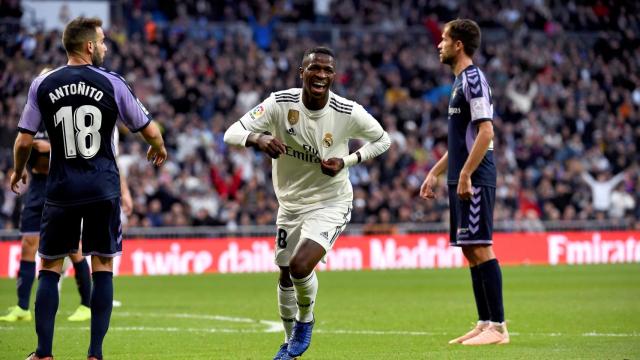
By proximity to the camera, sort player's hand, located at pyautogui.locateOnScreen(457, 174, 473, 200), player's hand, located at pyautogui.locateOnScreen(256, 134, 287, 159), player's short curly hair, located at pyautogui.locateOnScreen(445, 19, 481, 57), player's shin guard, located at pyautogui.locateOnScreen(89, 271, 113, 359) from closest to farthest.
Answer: player's shin guard, located at pyautogui.locateOnScreen(89, 271, 113, 359)
player's hand, located at pyautogui.locateOnScreen(256, 134, 287, 159)
player's hand, located at pyautogui.locateOnScreen(457, 174, 473, 200)
player's short curly hair, located at pyautogui.locateOnScreen(445, 19, 481, 57)

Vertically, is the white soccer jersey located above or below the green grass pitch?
above

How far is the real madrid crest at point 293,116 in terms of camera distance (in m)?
8.99

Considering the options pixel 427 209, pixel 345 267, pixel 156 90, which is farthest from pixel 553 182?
pixel 156 90

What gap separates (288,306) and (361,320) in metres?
4.06

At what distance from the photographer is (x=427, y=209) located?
27969mm

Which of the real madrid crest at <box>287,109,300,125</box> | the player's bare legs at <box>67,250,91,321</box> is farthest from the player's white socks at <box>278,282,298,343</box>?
the player's bare legs at <box>67,250,91,321</box>

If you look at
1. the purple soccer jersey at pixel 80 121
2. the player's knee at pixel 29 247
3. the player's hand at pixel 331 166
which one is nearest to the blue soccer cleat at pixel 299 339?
the player's hand at pixel 331 166

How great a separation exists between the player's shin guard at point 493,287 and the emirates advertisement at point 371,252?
1387 cm

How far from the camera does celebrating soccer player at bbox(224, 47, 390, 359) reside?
8805 mm

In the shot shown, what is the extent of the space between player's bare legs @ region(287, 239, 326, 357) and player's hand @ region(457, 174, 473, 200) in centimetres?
174

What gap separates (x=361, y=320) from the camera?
13.1 meters

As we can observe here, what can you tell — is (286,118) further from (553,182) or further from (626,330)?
(553,182)

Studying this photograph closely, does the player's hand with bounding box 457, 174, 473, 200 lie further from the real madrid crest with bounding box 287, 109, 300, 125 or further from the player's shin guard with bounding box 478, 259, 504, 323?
the real madrid crest with bounding box 287, 109, 300, 125

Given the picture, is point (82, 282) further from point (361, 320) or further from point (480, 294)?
point (480, 294)
